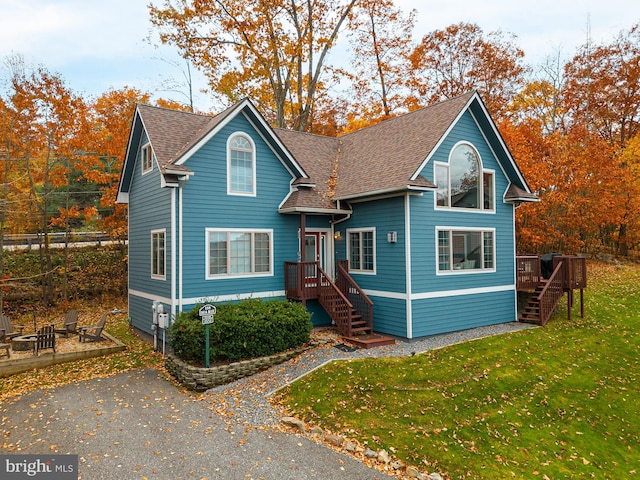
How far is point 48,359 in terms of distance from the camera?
1113cm

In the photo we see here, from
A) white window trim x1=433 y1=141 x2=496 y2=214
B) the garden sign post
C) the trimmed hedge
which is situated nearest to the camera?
the garden sign post

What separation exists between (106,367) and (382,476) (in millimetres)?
8366

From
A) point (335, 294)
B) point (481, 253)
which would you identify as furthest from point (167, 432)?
point (481, 253)

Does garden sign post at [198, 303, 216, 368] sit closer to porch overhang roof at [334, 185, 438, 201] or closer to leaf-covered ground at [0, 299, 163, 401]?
leaf-covered ground at [0, 299, 163, 401]

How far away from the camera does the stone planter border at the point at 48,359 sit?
10539 millimetres

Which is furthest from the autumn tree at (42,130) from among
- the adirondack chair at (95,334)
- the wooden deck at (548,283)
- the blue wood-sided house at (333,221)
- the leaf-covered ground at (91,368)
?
the wooden deck at (548,283)

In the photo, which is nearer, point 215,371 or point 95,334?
point 215,371

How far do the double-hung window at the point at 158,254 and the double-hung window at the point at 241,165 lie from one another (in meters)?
2.62

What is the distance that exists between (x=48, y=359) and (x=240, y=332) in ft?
18.6

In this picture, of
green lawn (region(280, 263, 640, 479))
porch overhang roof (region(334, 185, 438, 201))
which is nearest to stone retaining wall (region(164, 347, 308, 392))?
green lawn (region(280, 263, 640, 479))

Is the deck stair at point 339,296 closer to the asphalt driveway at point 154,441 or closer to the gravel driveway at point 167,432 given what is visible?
the gravel driveway at point 167,432

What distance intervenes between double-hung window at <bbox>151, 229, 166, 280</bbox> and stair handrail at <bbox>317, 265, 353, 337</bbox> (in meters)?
4.93

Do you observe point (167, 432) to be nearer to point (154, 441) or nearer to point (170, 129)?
point (154, 441)

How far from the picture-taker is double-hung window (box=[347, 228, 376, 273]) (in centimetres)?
1357
